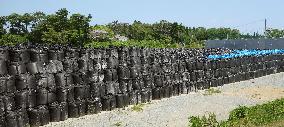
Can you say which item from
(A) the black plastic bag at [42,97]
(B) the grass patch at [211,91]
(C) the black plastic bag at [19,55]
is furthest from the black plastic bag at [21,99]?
(B) the grass patch at [211,91]

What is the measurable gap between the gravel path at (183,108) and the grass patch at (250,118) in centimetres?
80

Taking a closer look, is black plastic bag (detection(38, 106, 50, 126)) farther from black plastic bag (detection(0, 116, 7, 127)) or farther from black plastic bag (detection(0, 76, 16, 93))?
black plastic bag (detection(0, 116, 7, 127))

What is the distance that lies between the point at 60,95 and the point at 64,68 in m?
0.83

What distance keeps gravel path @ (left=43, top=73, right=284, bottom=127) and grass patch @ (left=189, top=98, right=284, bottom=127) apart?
0.80 m

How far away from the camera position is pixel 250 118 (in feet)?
32.4

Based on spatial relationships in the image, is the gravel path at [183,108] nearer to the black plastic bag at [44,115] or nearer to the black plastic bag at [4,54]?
the black plastic bag at [44,115]

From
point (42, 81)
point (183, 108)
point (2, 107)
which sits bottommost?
point (183, 108)

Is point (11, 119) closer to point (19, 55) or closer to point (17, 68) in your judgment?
point (17, 68)

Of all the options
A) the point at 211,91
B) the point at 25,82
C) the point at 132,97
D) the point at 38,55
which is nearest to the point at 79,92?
the point at 38,55

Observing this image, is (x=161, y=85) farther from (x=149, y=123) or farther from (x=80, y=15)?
(x=80, y=15)

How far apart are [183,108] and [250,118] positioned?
10.6 feet

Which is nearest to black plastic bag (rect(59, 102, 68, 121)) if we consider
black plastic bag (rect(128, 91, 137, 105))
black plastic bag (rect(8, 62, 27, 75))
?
black plastic bag (rect(8, 62, 27, 75))

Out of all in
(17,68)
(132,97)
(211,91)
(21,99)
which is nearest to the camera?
(21,99)

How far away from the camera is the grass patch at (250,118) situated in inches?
360
